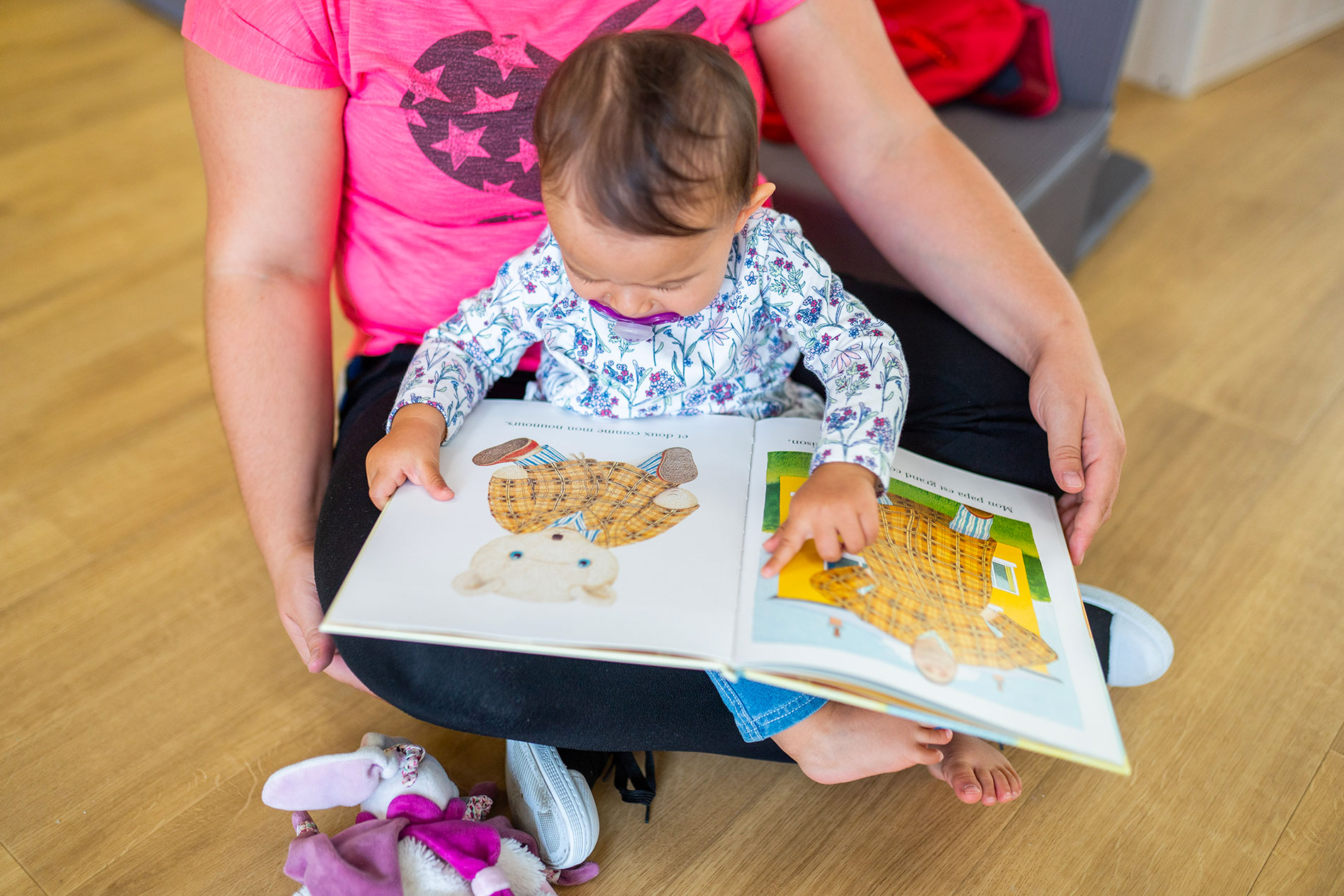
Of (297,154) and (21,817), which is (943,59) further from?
(21,817)

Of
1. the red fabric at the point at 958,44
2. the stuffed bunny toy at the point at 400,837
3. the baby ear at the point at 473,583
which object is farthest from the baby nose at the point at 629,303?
the red fabric at the point at 958,44

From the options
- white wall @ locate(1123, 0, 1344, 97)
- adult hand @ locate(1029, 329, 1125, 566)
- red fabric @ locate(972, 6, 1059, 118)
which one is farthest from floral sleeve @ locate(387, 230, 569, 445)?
white wall @ locate(1123, 0, 1344, 97)

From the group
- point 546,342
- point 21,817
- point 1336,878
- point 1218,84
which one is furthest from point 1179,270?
point 21,817

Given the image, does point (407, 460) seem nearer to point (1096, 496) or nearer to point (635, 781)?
point (635, 781)

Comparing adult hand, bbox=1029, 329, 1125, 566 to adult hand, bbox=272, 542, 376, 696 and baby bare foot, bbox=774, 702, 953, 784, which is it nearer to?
baby bare foot, bbox=774, 702, 953, 784

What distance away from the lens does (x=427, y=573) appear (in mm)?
717

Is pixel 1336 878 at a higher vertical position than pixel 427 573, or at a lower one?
lower

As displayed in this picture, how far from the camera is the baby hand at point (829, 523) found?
0.71 metres

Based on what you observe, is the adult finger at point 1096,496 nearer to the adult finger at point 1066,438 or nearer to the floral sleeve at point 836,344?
the adult finger at point 1066,438

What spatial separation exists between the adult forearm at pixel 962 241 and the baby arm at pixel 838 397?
17 cm

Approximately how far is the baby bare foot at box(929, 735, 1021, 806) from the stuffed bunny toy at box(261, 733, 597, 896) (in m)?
0.34

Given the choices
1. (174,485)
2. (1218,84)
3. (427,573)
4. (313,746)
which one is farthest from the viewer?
(1218,84)

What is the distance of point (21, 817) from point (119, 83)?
6.75 ft

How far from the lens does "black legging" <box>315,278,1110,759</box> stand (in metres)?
0.79
